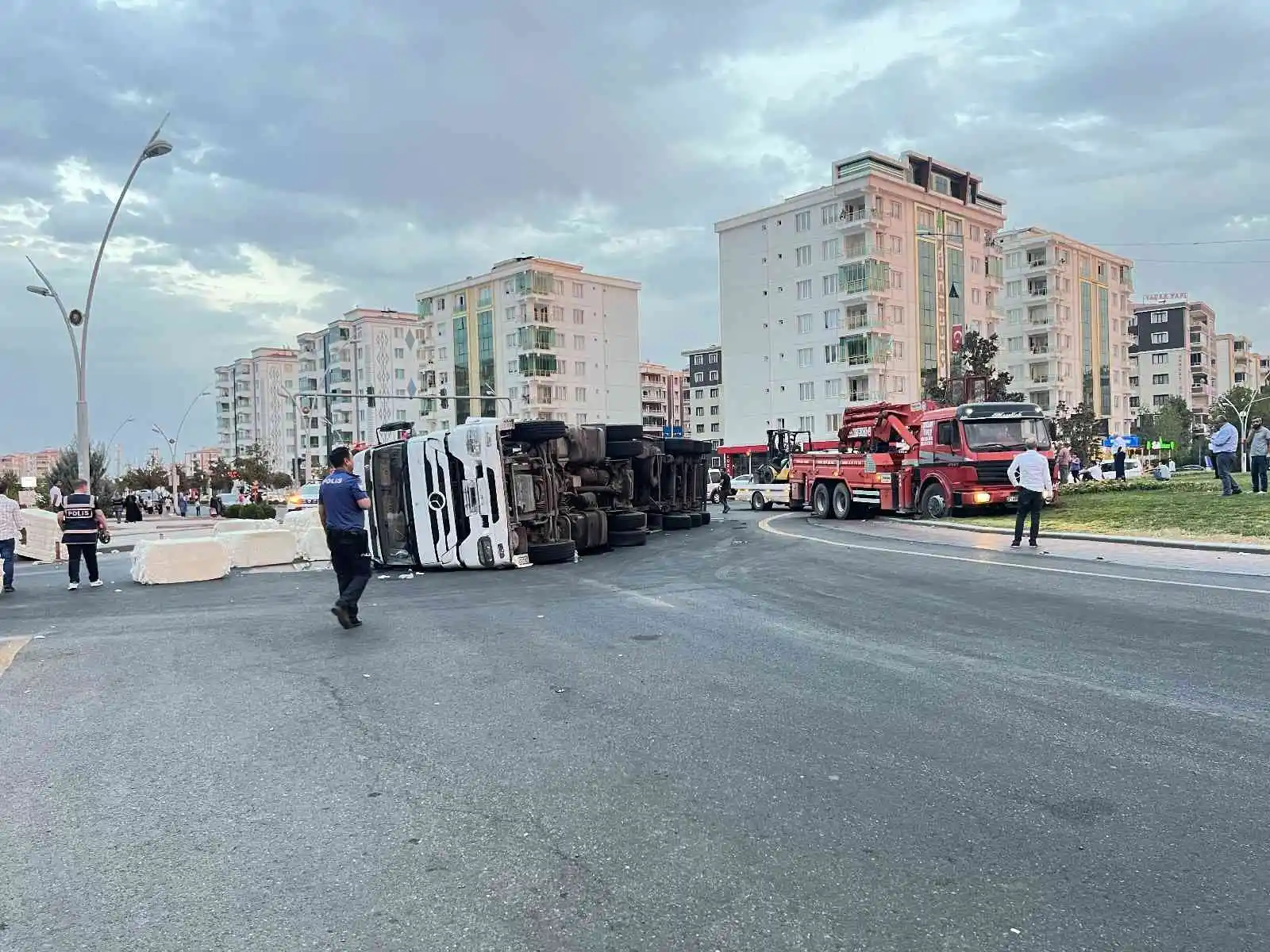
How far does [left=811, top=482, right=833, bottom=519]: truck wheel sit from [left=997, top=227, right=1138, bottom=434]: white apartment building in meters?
62.2

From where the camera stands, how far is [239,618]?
10219 mm

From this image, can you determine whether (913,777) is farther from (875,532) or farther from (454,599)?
(875,532)

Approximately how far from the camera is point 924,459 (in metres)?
23.0

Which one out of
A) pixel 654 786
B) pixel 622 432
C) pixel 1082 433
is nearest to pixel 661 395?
pixel 1082 433

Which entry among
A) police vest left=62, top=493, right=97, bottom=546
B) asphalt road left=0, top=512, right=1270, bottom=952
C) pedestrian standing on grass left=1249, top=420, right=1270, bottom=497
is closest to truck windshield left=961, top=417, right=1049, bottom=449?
pedestrian standing on grass left=1249, top=420, right=1270, bottom=497

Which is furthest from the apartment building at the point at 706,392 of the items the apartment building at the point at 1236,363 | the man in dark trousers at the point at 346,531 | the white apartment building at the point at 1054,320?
the man in dark trousers at the point at 346,531

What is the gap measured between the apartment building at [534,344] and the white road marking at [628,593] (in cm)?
7229

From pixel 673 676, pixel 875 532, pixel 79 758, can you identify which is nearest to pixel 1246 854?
pixel 673 676

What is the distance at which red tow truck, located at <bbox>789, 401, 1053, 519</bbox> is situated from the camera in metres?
22.0

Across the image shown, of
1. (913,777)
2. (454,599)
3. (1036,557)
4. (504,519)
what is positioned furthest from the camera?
(504,519)

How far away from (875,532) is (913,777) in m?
16.4

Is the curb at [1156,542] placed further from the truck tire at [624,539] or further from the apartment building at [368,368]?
the apartment building at [368,368]

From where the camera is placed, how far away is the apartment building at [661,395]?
5856 inches

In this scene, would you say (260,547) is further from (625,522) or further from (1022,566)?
(1022,566)
